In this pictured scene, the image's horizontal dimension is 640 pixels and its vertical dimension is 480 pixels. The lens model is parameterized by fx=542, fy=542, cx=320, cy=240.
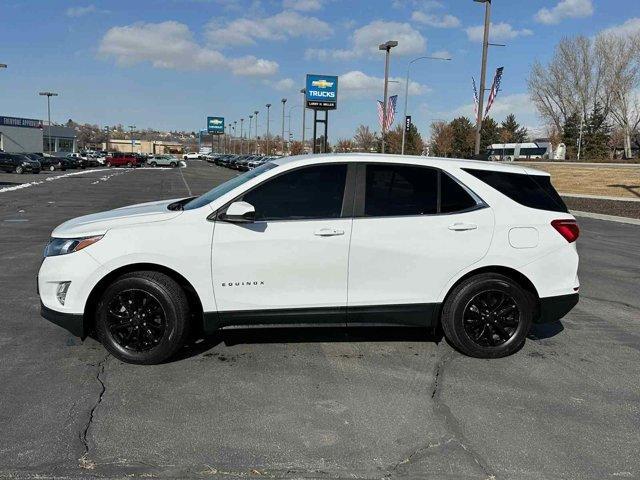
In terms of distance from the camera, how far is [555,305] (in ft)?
15.3

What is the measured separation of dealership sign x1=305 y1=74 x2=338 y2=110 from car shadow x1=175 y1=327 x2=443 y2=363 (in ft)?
190

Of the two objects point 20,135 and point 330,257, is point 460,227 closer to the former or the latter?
point 330,257

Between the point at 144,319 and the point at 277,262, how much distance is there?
115 centimetres

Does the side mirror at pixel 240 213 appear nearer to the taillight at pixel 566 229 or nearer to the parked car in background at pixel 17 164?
the taillight at pixel 566 229

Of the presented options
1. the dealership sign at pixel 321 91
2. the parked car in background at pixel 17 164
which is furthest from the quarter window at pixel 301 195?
the dealership sign at pixel 321 91

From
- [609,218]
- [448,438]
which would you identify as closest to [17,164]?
[609,218]

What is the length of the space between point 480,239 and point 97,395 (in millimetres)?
3182

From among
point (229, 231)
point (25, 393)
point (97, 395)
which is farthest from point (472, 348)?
point (25, 393)

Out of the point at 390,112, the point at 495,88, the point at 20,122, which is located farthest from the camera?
the point at 20,122

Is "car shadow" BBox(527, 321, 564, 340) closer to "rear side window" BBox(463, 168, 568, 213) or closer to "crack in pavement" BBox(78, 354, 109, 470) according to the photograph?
"rear side window" BBox(463, 168, 568, 213)

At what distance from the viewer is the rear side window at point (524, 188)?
4.65 metres

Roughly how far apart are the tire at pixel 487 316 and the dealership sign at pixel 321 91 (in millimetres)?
58502

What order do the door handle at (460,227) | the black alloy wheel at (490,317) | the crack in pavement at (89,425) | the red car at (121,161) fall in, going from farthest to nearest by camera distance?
the red car at (121,161) → the black alloy wheel at (490,317) → the door handle at (460,227) → the crack in pavement at (89,425)

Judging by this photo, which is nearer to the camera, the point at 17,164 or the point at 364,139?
the point at 17,164
